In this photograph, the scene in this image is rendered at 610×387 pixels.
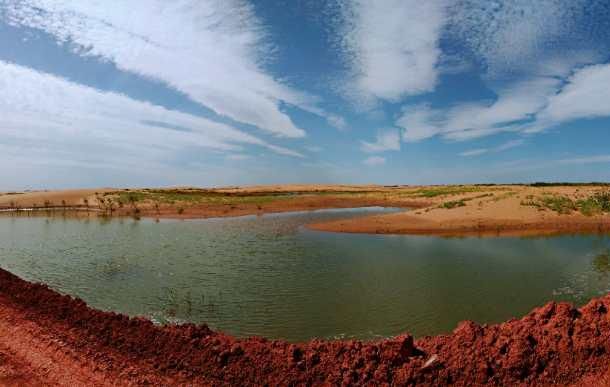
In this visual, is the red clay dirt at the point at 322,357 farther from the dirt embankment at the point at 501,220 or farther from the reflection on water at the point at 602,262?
the dirt embankment at the point at 501,220

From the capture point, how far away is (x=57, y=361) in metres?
6.25

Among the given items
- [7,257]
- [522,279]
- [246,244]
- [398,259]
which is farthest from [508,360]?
[7,257]

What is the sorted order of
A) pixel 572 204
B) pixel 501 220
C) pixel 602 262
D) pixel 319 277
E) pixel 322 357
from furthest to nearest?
pixel 572 204, pixel 501 220, pixel 602 262, pixel 319 277, pixel 322 357

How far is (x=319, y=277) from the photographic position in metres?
14.5

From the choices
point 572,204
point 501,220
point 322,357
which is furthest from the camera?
point 572,204

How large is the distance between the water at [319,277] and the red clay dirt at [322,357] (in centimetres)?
289

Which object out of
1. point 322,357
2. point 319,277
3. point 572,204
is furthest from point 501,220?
point 322,357

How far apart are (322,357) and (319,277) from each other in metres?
8.24

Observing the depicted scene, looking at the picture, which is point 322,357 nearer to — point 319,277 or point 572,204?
point 319,277

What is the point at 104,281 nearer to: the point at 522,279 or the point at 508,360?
the point at 508,360

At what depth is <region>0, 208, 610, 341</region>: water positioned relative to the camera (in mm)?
10445

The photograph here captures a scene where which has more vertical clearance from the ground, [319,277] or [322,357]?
[322,357]

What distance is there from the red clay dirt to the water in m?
2.89

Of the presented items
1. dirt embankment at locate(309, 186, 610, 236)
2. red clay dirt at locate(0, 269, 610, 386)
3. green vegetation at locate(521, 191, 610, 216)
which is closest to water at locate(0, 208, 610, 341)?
red clay dirt at locate(0, 269, 610, 386)
